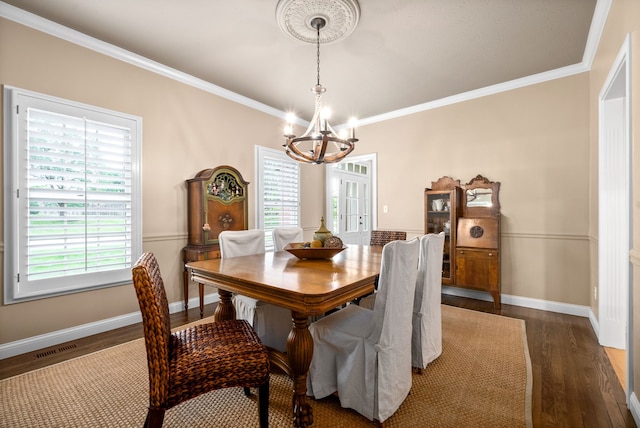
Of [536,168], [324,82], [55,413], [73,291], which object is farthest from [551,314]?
[73,291]

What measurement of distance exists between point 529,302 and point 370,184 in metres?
2.85

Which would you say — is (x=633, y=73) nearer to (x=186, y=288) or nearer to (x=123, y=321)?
(x=186, y=288)

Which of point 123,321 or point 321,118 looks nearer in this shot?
point 321,118

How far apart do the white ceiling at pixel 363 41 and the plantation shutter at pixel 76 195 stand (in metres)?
0.91

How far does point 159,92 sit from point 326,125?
2.03 m

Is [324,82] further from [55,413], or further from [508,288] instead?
[55,413]

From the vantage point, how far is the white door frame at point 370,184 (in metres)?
4.92

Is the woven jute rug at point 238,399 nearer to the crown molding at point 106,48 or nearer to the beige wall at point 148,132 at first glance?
the beige wall at point 148,132

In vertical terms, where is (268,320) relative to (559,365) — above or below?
above

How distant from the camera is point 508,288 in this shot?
369 centimetres

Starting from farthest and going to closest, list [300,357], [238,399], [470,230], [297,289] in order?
[470,230] < [238,399] < [300,357] < [297,289]

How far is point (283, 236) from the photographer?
122 inches

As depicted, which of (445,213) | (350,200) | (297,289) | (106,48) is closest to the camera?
(297,289)

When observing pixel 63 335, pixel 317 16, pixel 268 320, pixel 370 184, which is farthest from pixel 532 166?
pixel 63 335
